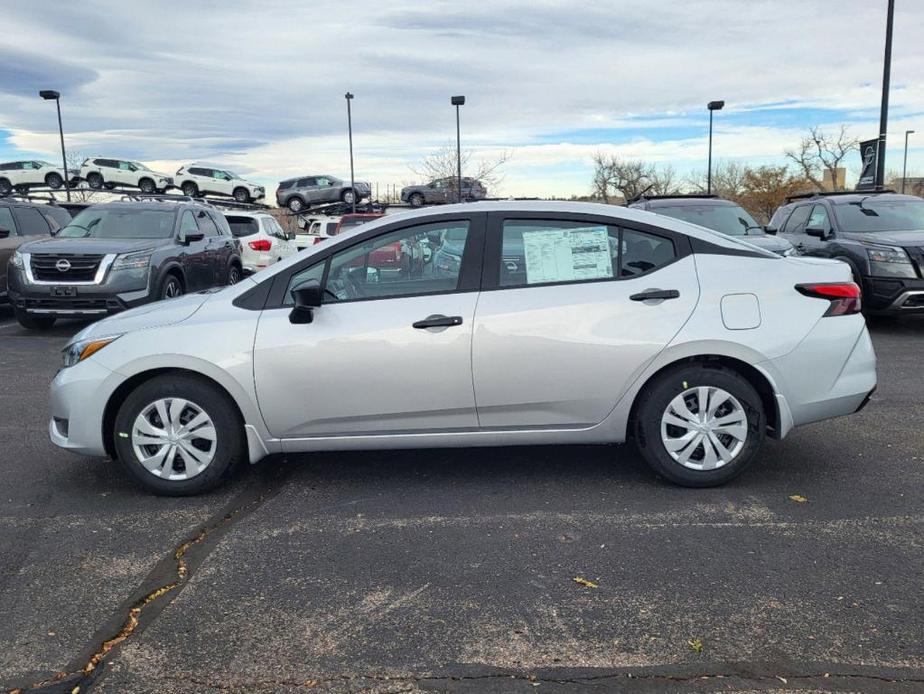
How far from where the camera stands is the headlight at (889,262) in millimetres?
10055

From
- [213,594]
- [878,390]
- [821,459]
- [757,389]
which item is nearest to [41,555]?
[213,594]

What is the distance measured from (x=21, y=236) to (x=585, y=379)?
11846 millimetres

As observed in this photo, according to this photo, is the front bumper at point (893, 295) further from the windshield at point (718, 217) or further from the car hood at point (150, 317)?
the car hood at point (150, 317)

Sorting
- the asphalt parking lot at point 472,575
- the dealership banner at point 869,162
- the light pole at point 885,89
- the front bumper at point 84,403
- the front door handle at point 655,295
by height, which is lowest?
the asphalt parking lot at point 472,575

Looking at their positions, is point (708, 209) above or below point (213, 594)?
above

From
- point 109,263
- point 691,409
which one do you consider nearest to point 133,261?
point 109,263

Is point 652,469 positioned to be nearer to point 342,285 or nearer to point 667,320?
point 667,320

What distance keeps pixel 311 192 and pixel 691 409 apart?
116 ft

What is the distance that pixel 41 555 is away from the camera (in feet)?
13.1

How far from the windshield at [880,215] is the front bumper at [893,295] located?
1.32 meters

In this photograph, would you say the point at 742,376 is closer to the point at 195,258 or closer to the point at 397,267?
the point at 397,267

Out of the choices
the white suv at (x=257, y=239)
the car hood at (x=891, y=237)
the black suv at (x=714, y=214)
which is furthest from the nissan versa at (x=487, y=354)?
the white suv at (x=257, y=239)

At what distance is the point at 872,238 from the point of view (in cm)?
1061

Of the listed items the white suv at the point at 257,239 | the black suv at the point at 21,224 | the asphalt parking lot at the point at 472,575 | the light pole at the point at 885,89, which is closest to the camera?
the asphalt parking lot at the point at 472,575
